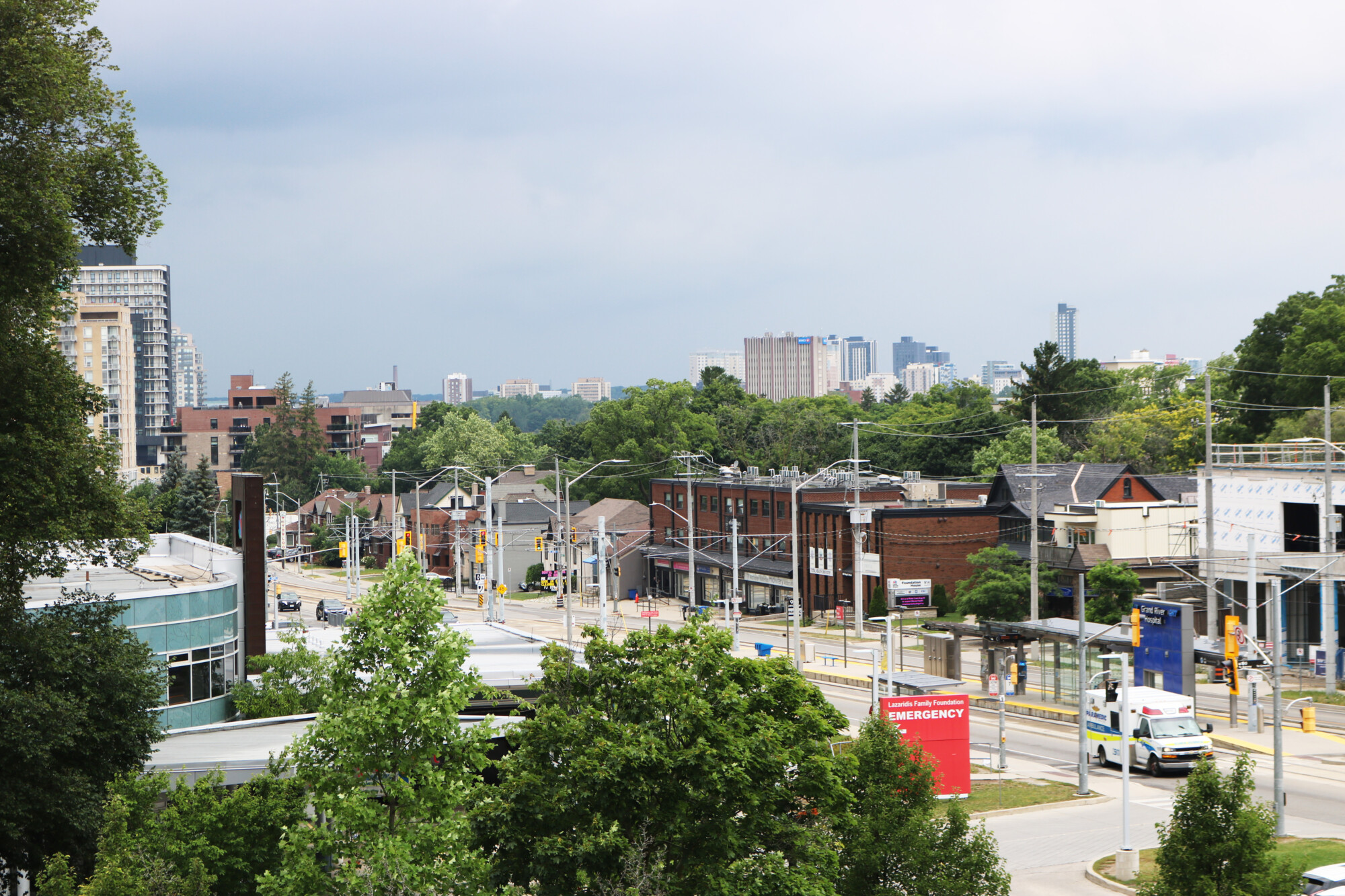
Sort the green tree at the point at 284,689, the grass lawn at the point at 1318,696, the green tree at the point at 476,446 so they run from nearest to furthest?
the green tree at the point at 284,689 → the grass lawn at the point at 1318,696 → the green tree at the point at 476,446

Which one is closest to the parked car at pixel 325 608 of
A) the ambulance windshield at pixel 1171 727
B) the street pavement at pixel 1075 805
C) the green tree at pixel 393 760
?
the street pavement at pixel 1075 805

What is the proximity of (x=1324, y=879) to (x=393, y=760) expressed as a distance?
15.9m

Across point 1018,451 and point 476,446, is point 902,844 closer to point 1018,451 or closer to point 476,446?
point 1018,451

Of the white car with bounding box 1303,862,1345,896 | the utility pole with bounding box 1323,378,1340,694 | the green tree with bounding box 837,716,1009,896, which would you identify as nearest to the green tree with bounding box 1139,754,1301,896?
the green tree with bounding box 837,716,1009,896

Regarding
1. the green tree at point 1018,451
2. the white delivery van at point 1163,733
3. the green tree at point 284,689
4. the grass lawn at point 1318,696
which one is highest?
the green tree at point 1018,451

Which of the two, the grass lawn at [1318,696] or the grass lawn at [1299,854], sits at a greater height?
the grass lawn at [1299,854]

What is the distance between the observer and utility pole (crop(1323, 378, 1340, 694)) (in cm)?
4941

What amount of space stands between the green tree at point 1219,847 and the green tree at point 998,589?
1734 inches

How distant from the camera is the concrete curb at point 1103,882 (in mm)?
25078

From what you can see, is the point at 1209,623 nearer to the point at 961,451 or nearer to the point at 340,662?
the point at 340,662

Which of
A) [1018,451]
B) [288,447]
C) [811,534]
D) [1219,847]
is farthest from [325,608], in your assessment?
[288,447]

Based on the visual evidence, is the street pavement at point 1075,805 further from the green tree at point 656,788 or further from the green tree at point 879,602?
the green tree at point 879,602

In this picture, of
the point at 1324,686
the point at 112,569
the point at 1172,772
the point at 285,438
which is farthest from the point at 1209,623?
the point at 285,438

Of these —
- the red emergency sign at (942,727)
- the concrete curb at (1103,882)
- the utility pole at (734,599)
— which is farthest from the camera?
the utility pole at (734,599)
